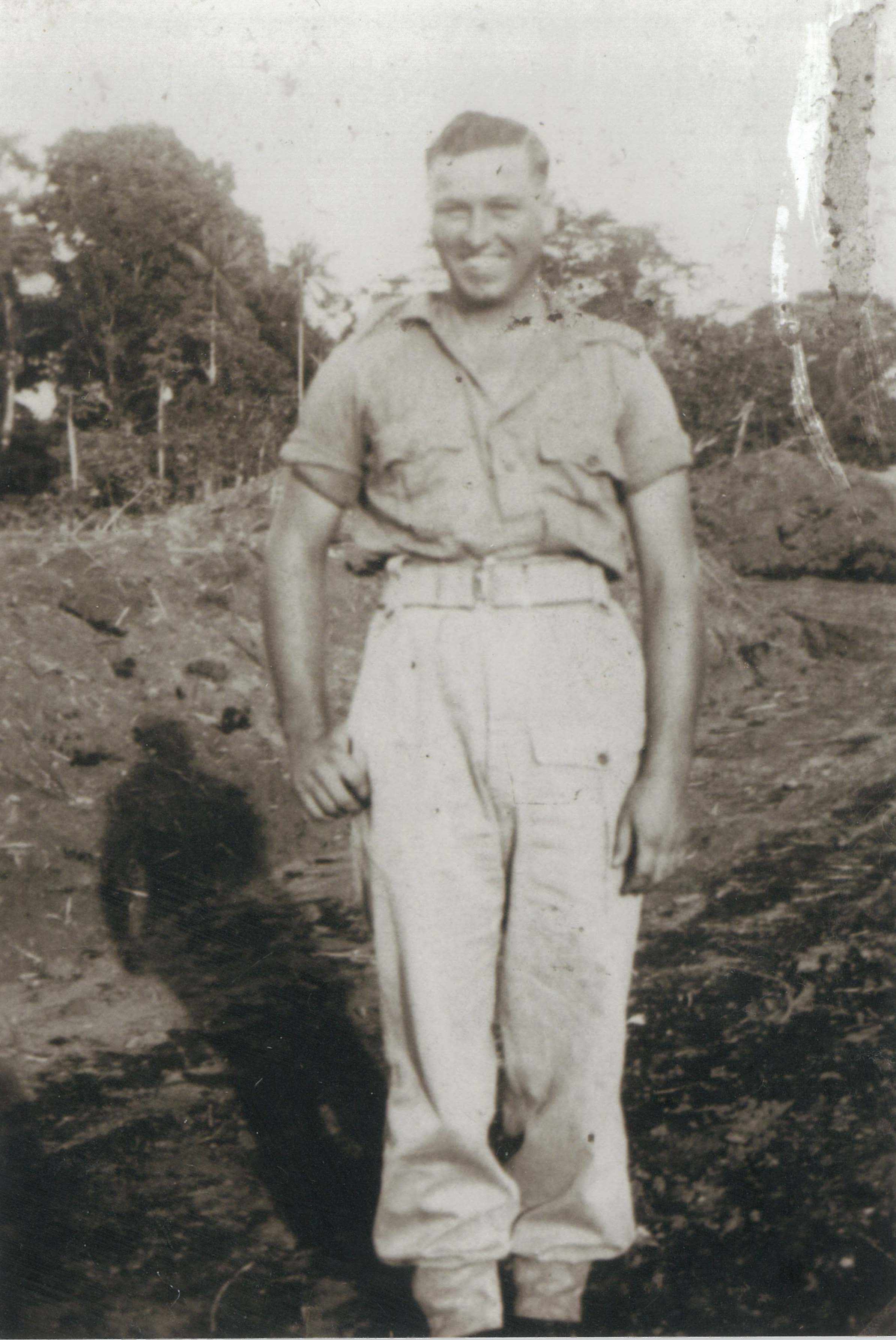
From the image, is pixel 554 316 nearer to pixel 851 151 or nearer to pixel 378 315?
pixel 378 315

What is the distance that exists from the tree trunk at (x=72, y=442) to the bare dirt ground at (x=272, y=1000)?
62 cm

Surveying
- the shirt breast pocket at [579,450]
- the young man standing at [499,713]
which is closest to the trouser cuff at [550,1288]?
the young man standing at [499,713]

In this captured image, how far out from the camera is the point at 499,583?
6.93 feet

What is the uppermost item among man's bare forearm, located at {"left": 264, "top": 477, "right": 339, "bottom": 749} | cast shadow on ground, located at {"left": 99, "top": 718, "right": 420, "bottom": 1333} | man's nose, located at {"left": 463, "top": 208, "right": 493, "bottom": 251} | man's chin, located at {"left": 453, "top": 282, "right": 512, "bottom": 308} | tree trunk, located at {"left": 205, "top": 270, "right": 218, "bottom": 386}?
tree trunk, located at {"left": 205, "top": 270, "right": 218, "bottom": 386}

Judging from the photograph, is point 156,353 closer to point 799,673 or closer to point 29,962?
point 29,962

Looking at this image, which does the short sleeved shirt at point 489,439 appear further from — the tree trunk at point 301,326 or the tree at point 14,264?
the tree at point 14,264

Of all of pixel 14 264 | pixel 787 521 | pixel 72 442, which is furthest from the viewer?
pixel 787 521

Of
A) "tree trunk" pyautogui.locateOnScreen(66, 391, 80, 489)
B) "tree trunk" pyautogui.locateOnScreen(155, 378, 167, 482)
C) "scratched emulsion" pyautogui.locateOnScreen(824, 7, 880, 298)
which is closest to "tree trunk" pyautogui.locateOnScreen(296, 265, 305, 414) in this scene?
"tree trunk" pyautogui.locateOnScreen(155, 378, 167, 482)

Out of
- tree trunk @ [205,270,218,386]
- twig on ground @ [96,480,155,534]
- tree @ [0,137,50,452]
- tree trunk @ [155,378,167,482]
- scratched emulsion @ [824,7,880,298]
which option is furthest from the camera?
twig on ground @ [96,480,155,534]

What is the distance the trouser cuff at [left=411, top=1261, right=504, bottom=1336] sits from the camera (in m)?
2.19

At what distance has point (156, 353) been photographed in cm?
416

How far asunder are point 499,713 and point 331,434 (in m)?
0.58

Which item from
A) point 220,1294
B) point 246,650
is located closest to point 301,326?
point 246,650

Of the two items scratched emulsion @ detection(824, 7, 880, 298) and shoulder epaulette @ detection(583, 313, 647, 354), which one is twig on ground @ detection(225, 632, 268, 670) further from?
shoulder epaulette @ detection(583, 313, 647, 354)
